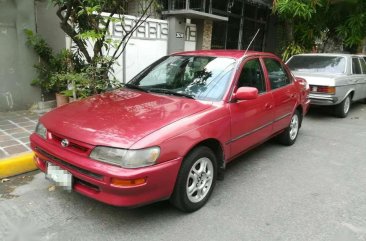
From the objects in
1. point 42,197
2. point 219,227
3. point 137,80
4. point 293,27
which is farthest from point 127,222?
point 293,27

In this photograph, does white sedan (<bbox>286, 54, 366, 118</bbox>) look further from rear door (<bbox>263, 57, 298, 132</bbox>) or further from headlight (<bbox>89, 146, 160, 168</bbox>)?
headlight (<bbox>89, 146, 160, 168</bbox>)

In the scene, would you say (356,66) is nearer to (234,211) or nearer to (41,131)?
(234,211)

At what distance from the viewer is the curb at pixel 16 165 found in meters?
4.08

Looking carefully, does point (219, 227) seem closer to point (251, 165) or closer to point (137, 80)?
point (251, 165)

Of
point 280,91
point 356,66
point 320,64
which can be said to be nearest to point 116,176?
point 280,91

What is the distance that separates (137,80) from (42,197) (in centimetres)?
186

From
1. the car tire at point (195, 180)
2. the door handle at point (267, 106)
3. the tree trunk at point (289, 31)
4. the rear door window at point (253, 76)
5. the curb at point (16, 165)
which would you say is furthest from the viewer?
the tree trunk at point (289, 31)

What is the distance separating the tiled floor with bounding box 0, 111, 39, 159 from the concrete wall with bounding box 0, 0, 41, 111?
12.0 inches

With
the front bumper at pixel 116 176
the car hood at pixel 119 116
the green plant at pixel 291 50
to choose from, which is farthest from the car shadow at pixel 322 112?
the front bumper at pixel 116 176

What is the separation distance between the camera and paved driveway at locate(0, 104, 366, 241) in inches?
121

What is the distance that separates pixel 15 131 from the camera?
5.30 metres

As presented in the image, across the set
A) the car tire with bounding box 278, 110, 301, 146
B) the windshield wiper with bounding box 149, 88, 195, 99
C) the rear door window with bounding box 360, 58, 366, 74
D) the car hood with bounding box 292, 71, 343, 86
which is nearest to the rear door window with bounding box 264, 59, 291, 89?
the car tire with bounding box 278, 110, 301, 146

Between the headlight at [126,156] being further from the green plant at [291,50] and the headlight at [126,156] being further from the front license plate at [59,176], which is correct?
the green plant at [291,50]

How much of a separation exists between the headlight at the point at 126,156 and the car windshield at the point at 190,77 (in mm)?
1179
